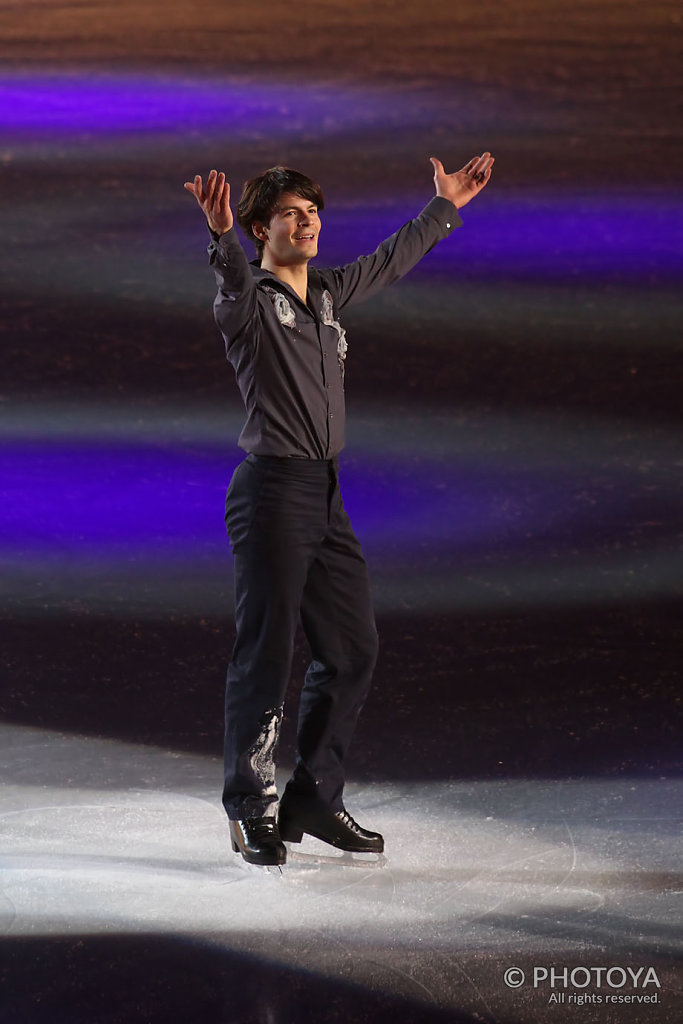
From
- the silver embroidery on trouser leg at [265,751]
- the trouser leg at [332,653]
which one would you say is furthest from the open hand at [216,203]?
the silver embroidery on trouser leg at [265,751]

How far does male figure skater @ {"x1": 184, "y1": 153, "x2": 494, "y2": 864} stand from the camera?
225cm

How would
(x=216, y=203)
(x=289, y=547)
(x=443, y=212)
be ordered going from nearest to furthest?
(x=216, y=203), (x=289, y=547), (x=443, y=212)

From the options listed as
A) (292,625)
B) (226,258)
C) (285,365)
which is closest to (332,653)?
(292,625)

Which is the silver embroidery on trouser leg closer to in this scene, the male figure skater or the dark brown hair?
the male figure skater

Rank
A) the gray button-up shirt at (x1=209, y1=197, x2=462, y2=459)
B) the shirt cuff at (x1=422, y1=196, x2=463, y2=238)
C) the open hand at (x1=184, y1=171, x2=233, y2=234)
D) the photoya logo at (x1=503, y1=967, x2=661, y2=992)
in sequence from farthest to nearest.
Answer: the shirt cuff at (x1=422, y1=196, x2=463, y2=238) → the gray button-up shirt at (x1=209, y1=197, x2=462, y2=459) → the open hand at (x1=184, y1=171, x2=233, y2=234) → the photoya logo at (x1=503, y1=967, x2=661, y2=992)

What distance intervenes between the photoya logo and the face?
3.62 ft

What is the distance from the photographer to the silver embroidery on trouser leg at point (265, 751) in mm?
2271

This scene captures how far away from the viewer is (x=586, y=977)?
1872 mm

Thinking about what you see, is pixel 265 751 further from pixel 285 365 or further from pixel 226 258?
pixel 226 258

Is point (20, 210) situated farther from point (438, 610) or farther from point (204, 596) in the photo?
point (438, 610)

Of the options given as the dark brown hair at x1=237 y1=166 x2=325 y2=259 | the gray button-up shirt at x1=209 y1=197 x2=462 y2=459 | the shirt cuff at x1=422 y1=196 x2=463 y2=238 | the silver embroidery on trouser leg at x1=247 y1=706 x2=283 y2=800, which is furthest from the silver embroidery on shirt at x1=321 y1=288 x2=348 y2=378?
the silver embroidery on trouser leg at x1=247 y1=706 x2=283 y2=800

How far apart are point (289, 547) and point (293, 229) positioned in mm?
490

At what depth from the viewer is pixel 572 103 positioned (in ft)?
11.3

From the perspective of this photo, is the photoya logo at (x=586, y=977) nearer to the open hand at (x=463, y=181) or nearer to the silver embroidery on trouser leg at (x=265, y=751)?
the silver embroidery on trouser leg at (x=265, y=751)
